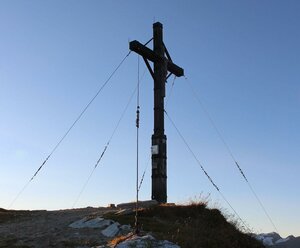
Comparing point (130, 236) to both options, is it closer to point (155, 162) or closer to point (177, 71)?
point (155, 162)

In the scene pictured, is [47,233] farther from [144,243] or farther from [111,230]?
[144,243]

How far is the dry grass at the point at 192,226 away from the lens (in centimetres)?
1688

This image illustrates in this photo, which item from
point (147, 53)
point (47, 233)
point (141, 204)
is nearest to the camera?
point (47, 233)

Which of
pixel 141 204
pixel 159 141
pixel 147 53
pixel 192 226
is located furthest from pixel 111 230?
pixel 147 53

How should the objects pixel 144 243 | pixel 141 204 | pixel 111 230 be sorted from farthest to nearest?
pixel 141 204 < pixel 111 230 < pixel 144 243

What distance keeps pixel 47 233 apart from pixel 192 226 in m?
5.69

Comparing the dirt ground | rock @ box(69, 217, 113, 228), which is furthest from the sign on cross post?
rock @ box(69, 217, 113, 228)

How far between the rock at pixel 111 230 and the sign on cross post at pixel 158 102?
23.7 ft

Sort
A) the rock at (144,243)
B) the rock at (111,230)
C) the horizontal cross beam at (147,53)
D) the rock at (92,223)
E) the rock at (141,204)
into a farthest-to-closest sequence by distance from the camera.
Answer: the horizontal cross beam at (147,53)
the rock at (141,204)
the rock at (92,223)
the rock at (111,230)
the rock at (144,243)

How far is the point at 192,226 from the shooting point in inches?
744

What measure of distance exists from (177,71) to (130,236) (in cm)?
1522

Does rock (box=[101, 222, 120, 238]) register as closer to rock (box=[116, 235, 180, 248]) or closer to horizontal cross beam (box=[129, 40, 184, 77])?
rock (box=[116, 235, 180, 248])

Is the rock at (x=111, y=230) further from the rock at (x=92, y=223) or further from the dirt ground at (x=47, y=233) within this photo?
the rock at (x=92, y=223)

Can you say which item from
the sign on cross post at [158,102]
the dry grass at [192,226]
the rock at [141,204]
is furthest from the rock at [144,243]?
the sign on cross post at [158,102]
